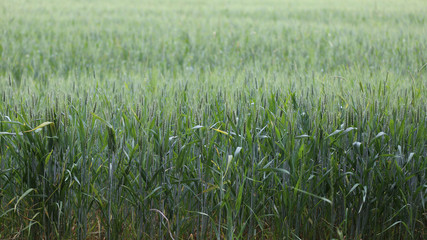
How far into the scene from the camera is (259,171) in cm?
189

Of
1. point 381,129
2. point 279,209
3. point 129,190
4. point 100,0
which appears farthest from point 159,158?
point 100,0

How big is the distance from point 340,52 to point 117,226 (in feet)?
16.1

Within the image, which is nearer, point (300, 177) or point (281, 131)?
point (300, 177)

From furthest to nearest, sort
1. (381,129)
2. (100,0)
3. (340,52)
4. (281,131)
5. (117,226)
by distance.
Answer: (100,0), (340,52), (381,129), (281,131), (117,226)

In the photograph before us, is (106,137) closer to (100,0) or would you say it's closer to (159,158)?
(159,158)

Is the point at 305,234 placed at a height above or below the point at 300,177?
below

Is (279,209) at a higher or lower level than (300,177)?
lower

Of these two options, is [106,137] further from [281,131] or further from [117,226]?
[281,131]

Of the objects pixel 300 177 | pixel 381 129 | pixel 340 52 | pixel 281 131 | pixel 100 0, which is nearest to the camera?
pixel 300 177

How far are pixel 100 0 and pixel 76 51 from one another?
349 inches

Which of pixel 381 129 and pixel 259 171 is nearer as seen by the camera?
pixel 259 171

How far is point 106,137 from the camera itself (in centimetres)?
197

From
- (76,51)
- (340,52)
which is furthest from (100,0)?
(340,52)

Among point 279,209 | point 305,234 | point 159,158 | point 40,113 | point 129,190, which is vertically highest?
point 40,113
